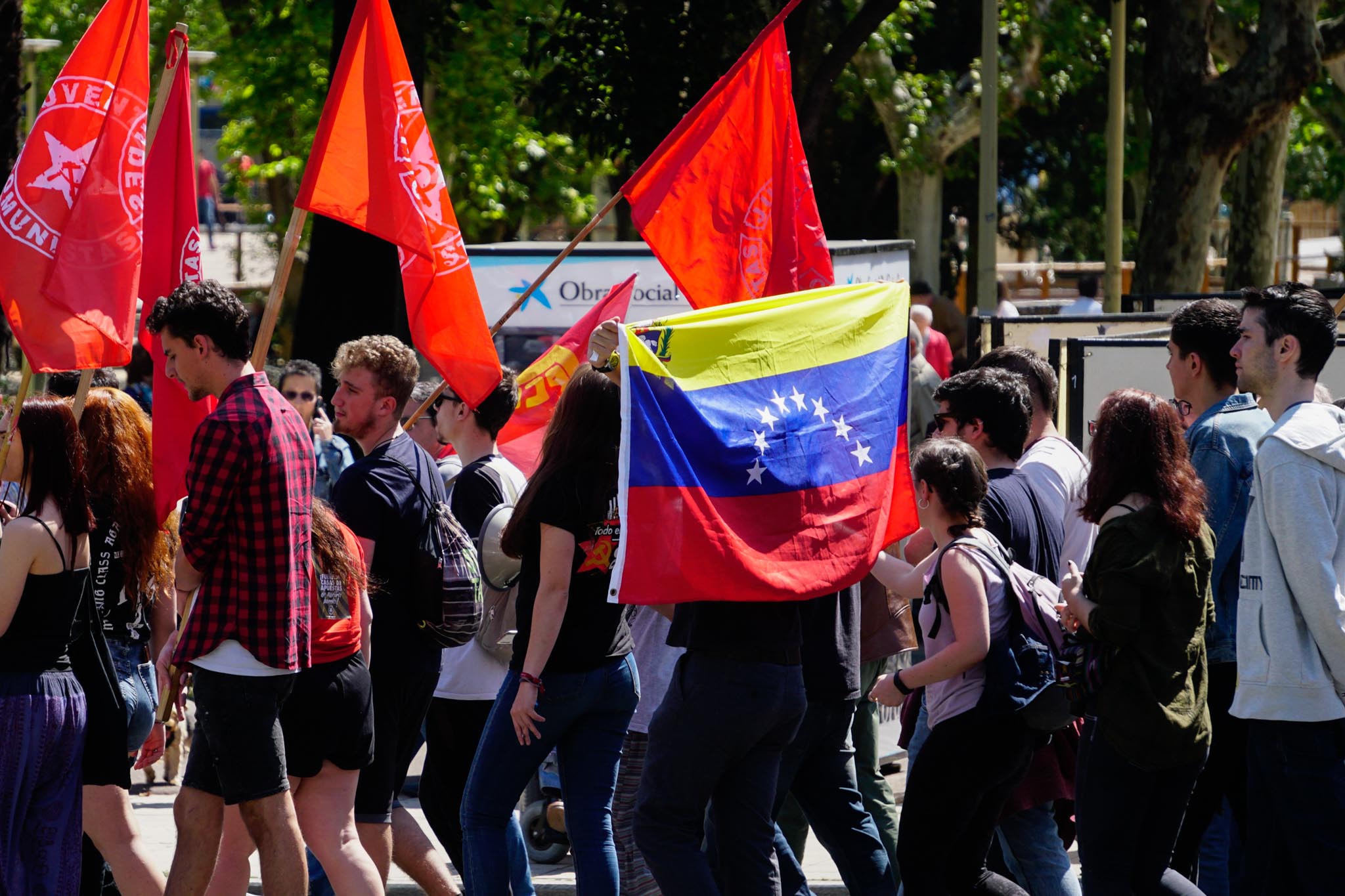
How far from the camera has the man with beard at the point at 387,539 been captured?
5.14m

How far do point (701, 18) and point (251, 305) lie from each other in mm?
13349

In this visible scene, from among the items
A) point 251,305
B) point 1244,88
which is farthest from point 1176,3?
point 251,305

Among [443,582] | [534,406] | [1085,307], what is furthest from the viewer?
[1085,307]

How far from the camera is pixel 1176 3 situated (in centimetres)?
1475

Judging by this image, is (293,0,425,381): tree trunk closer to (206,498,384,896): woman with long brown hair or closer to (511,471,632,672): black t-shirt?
(206,498,384,896): woman with long brown hair

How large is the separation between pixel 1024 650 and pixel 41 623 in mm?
2670

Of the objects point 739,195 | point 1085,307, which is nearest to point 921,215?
point 1085,307

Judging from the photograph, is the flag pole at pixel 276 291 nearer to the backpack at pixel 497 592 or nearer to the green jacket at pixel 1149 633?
the backpack at pixel 497 592

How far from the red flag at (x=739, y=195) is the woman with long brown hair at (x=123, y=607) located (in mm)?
2071

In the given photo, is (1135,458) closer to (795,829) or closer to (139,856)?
(795,829)

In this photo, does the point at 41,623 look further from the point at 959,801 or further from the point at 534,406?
the point at 959,801

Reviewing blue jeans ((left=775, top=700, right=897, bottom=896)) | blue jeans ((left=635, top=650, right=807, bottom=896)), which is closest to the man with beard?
blue jeans ((left=635, top=650, right=807, bottom=896))

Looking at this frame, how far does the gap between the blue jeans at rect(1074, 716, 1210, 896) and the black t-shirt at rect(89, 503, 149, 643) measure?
277cm

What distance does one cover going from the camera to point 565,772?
494 cm
